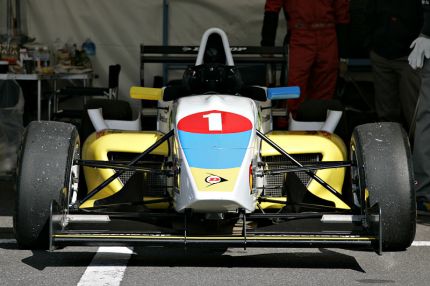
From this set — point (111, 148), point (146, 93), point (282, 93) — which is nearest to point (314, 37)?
point (282, 93)

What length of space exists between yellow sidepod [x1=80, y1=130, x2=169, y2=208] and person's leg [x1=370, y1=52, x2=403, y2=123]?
5.04 meters

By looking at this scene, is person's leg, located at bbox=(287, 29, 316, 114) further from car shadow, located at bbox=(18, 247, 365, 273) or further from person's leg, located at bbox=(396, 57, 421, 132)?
car shadow, located at bbox=(18, 247, 365, 273)

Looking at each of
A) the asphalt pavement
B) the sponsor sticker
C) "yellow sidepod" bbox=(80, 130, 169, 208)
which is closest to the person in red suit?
"yellow sidepod" bbox=(80, 130, 169, 208)

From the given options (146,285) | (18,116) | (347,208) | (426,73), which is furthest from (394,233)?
(18,116)

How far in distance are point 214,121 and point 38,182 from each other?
115cm

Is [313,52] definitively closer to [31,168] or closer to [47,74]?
[47,74]

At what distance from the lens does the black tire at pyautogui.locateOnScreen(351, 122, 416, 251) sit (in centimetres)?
731

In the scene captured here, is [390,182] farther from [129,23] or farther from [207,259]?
[129,23]

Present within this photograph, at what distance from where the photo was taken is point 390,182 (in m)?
7.37

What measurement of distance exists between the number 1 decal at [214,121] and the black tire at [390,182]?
917 mm

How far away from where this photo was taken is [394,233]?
7312 mm

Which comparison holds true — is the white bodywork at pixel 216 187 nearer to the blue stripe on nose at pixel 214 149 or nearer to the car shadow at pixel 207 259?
the blue stripe on nose at pixel 214 149

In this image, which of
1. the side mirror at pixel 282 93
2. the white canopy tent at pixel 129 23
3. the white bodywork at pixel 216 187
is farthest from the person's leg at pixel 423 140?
the white canopy tent at pixel 129 23

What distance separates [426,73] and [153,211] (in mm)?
3280
